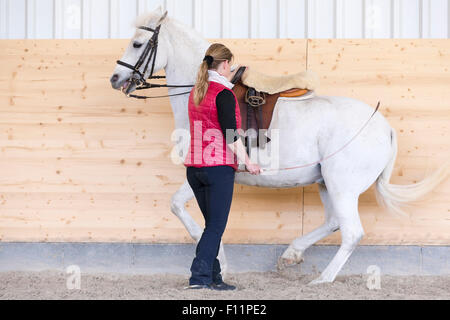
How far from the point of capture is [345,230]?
4070 mm

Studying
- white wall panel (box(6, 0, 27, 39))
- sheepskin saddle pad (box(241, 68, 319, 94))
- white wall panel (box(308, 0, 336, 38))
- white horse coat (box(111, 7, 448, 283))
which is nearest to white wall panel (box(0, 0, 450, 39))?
white wall panel (box(308, 0, 336, 38))

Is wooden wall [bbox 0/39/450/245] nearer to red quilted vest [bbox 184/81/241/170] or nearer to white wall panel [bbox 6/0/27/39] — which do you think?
white wall panel [bbox 6/0/27/39]

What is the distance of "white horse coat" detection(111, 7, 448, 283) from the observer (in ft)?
13.5

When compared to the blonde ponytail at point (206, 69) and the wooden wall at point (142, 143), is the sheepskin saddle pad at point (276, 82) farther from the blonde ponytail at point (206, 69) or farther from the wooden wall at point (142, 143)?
the wooden wall at point (142, 143)

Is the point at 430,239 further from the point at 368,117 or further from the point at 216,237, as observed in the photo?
the point at 216,237

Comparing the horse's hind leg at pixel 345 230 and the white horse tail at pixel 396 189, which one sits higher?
the white horse tail at pixel 396 189

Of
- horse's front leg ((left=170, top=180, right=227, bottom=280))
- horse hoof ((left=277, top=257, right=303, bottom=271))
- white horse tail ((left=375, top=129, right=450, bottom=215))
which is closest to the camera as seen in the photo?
horse's front leg ((left=170, top=180, right=227, bottom=280))

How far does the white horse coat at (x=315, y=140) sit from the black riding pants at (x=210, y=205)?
60 centimetres

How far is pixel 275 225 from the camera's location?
15.8ft

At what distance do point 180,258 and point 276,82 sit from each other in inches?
63.2

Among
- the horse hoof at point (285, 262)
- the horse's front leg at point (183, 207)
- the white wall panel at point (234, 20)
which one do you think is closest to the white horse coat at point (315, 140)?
the horse's front leg at point (183, 207)

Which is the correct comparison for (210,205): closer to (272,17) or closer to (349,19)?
(272,17)

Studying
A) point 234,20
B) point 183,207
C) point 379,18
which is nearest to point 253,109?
point 183,207

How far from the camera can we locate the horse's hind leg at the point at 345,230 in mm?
4062
